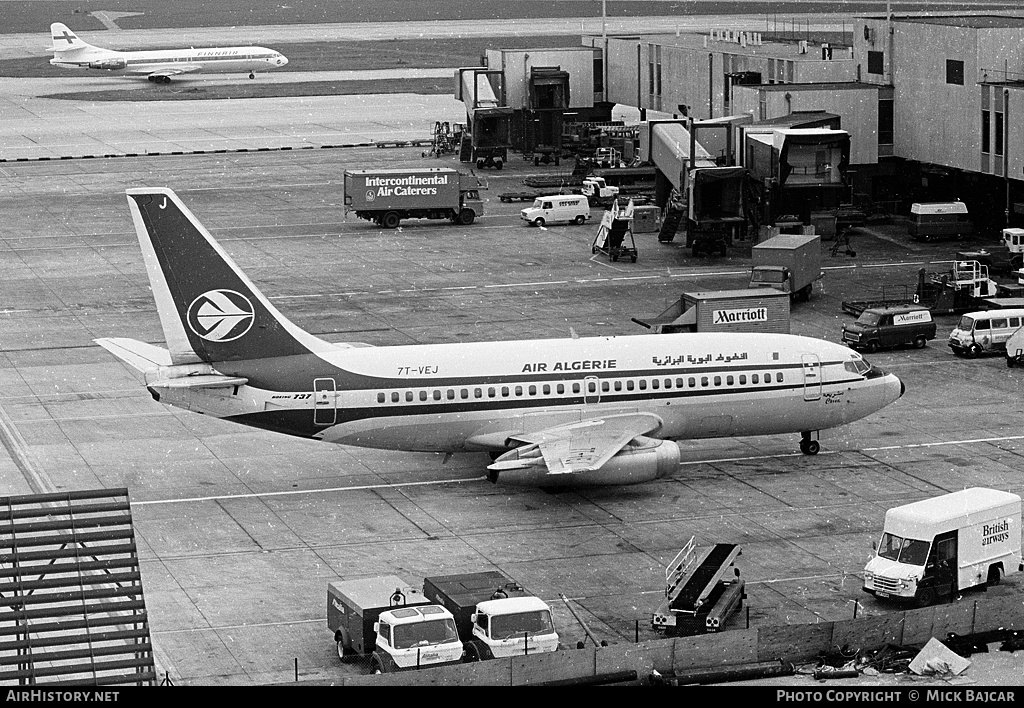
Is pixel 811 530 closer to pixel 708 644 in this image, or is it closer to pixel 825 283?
pixel 708 644

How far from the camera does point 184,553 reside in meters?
46.4

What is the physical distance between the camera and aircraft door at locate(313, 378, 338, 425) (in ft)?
169

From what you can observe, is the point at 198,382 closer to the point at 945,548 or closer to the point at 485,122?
the point at 945,548

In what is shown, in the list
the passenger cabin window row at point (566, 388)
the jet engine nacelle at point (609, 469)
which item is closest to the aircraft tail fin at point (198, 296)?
the passenger cabin window row at point (566, 388)

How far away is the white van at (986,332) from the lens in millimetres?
70438

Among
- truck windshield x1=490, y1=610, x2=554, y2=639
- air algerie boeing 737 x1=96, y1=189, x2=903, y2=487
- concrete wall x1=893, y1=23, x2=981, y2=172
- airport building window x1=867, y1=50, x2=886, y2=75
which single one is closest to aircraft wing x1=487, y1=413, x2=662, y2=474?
air algerie boeing 737 x1=96, y1=189, x2=903, y2=487

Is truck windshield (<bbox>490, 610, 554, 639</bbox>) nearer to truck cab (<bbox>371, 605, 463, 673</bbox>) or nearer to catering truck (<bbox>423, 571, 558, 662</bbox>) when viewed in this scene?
catering truck (<bbox>423, 571, 558, 662</bbox>)

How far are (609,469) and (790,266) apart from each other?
113 feet

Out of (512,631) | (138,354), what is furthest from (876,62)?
(512,631)

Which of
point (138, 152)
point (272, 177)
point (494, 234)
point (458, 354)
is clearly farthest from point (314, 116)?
point (458, 354)

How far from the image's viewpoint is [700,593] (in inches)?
1588

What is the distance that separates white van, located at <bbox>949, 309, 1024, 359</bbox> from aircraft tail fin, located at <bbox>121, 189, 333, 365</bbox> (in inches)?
1244

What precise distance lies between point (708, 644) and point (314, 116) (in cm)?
13677

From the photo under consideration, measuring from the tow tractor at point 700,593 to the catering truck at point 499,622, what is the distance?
10.4ft
